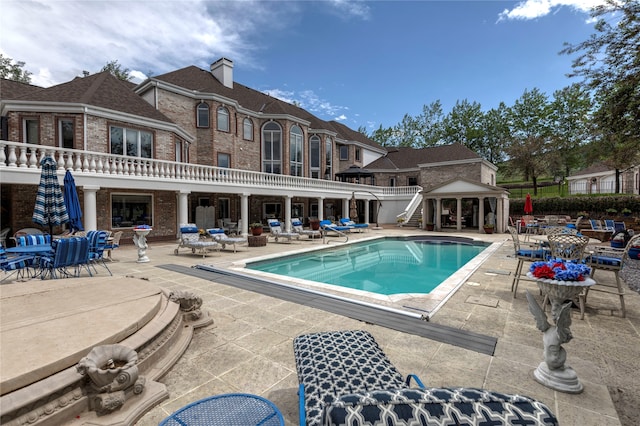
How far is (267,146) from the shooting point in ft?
79.1

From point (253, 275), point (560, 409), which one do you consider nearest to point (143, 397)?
point (560, 409)

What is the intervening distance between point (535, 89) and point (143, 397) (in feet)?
170

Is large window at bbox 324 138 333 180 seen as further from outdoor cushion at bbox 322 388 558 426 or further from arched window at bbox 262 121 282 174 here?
outdoor cushion at bbox 322 388 558 426

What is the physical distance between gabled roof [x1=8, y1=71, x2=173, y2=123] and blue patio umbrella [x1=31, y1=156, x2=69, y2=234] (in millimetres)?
8295

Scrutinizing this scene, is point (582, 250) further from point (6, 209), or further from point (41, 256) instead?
point (6, 209)

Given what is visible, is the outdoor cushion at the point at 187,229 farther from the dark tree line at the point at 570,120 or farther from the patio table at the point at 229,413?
the dark tree line at the point at 570,120

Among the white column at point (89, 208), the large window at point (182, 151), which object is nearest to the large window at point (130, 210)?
the white column at point (89, 208)

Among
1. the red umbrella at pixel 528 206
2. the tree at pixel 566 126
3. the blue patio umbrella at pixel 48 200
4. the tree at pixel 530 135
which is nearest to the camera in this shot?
the blue patio umbrella at pixel 48 200

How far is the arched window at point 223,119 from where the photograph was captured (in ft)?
66.3

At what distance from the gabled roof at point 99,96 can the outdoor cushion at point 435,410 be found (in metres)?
17.5

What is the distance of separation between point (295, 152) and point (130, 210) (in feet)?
44.9

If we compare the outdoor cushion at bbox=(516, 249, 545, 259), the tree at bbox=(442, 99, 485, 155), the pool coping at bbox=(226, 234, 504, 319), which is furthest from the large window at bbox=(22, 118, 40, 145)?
the tree at bbox=(442, 99, 485, 155)

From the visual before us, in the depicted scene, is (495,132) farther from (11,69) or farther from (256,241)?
(11,69)

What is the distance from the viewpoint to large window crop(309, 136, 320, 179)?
27.5 metres
